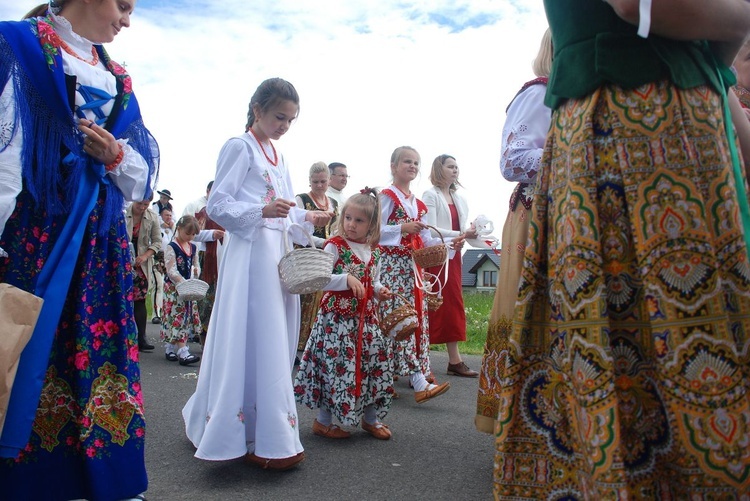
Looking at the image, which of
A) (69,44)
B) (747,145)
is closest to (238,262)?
(69,44)

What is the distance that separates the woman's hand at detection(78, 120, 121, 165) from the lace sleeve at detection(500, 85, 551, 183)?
1.62m

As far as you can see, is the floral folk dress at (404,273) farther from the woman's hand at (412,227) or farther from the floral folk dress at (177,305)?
the floral folk dress at (177,305)

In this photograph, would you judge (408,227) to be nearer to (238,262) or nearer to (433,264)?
(433,264)

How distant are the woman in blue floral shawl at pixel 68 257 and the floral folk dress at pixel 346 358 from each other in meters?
1.68

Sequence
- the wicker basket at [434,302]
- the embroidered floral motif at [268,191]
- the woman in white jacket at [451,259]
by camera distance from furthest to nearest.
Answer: the woman in white jacket at [451,259] → the wicker basket at [434,302] → the embroidered floral motif at [268,191]

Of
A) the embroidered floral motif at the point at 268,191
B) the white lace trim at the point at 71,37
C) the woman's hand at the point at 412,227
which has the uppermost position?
the white lace trim at the point at 71,37

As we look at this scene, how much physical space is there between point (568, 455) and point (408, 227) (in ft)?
13.3

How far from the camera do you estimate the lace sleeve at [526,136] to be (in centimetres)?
268

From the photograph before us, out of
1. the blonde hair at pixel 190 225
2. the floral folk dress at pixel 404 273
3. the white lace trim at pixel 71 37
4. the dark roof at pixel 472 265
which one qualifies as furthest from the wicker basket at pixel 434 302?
the dark roof at pixel 472 265

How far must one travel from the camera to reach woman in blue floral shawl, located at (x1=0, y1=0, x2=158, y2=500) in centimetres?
215

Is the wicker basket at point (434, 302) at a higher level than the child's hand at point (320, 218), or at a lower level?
lower

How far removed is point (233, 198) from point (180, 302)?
15.4 feet

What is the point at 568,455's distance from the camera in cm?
159

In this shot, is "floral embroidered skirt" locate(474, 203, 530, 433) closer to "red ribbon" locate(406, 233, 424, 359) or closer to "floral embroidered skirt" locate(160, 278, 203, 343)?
"red ribbon" locate(406, 233, 424, 359)
